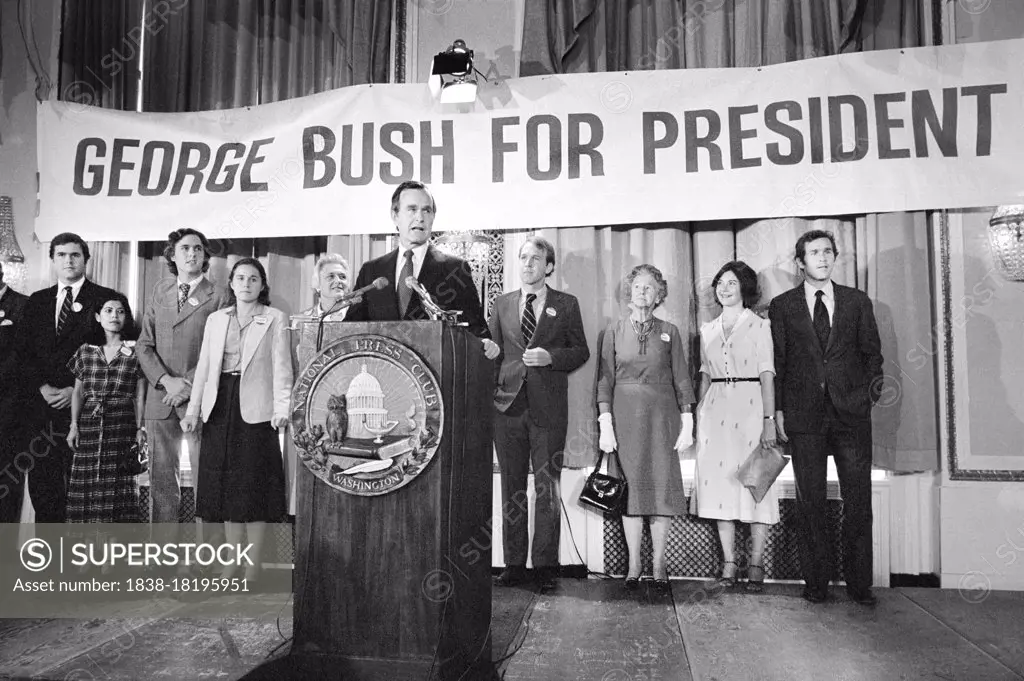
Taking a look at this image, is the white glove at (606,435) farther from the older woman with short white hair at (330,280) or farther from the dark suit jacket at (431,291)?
the older woman with short white hair at (330,280)

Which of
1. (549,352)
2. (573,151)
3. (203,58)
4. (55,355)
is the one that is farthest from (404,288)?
(203,58)

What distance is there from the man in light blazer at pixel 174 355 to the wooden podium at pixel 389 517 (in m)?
2.20

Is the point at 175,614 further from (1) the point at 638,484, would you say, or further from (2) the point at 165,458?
(1) the point at 638,484

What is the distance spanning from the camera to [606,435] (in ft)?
12.1

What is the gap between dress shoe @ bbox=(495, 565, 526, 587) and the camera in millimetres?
3674

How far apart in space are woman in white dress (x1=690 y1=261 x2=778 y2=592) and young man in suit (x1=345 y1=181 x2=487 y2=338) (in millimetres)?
1528

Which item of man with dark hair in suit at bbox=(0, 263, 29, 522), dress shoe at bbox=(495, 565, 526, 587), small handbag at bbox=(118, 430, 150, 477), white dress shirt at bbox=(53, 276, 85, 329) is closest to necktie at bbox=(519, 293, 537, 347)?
dress shoe at bbox=(495, 565, 526, 587)

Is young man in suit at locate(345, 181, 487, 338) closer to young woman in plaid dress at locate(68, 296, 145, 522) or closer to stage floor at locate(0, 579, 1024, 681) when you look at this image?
stage floor at locate(0, 579, 1024, 681)

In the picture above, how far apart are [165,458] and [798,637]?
129 inches

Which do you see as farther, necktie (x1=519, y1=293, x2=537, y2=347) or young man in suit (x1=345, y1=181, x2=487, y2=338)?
necktie (x1=519, y1=293, x2=537, y2=347)

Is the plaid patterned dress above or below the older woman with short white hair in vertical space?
below

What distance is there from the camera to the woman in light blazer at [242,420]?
3.74 metres

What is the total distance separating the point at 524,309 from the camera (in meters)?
3.87

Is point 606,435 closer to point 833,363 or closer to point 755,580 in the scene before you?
point 755,580
